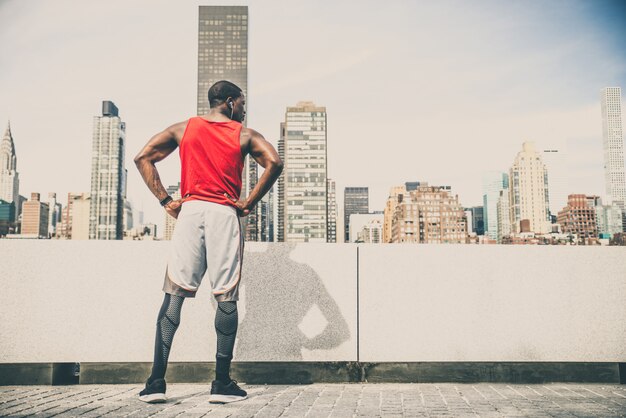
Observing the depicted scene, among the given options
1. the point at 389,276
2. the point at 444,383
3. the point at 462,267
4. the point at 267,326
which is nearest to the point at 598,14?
the point at 462,267

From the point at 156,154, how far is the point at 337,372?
2175 millimetres

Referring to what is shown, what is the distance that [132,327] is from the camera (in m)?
4.38

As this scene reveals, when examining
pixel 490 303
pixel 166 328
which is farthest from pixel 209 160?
pixel 490 303

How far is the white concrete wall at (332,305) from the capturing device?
435 cm

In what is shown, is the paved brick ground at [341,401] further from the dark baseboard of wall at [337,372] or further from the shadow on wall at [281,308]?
the shadow on wall at [281,308]

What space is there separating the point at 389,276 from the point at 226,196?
154cm

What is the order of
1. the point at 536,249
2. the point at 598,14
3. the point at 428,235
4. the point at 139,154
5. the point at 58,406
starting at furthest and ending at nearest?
the point at 428,235
the point at 598,14
the point at 536,249
the point at 139,154
the point at 58,406

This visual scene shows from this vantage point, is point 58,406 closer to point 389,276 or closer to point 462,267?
point 389,276

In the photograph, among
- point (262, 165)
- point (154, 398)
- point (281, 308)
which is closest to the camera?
point (154, 398)

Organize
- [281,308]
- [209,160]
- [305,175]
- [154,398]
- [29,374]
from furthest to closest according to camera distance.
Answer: [305,175], [281,308], [29,374], [209,160], [154,398]

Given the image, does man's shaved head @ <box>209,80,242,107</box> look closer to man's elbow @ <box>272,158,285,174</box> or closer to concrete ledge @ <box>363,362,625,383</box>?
man's elbow @ <box>272,158,285,174</box>

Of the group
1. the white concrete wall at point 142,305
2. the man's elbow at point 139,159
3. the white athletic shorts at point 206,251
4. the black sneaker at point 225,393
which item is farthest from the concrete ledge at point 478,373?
the man's elbow at point 139,159

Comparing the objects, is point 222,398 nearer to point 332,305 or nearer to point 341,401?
point 341,401

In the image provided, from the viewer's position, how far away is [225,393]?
140 inches
